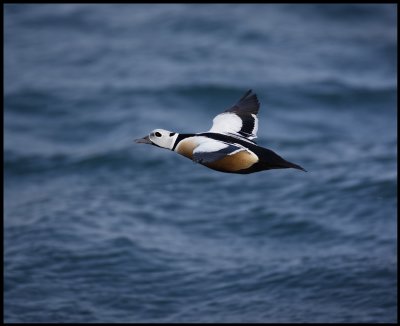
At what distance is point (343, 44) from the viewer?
90.2ft

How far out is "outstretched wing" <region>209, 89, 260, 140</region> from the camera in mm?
11516

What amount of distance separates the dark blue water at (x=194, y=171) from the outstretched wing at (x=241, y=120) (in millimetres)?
5782

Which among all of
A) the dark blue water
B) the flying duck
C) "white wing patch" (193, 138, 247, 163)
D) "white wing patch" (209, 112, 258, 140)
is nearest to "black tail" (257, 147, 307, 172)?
the flying duck

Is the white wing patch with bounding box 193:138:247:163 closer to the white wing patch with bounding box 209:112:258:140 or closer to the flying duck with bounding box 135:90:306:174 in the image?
the flying duck with bounding box 135:90:306:174

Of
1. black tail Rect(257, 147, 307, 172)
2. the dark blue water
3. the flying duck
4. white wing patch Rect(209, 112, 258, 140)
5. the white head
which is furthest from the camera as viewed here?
the dark blue water

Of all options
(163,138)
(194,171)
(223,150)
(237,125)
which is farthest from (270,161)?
(194,171)

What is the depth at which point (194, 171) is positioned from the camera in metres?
22.1

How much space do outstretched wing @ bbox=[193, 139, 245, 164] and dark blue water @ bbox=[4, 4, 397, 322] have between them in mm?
7207

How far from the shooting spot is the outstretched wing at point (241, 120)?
37.8 feet

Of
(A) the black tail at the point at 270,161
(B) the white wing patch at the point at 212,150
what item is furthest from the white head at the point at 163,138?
(A) the black tail at the point at 270,161

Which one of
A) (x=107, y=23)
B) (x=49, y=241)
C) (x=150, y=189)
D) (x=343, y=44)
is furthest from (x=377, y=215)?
(x=107, y=23)

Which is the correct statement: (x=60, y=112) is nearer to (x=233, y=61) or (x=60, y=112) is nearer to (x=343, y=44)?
(x=233, y=61)

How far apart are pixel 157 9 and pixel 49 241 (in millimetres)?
11220

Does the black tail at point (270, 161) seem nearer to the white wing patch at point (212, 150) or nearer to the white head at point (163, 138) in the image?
the white wing patch at point (212, 150)
